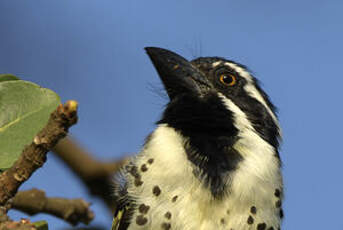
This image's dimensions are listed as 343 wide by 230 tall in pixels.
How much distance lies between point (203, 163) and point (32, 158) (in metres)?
1.38

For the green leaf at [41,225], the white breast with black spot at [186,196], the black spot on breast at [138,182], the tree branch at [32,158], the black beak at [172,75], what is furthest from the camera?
the black beak at [172,75]

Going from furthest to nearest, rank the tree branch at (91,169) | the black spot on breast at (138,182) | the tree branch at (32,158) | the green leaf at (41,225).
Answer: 1. the tree branch at (91,169)
2. the black spot on breast at (138,182)
3. the green leaf at (41,225)
4. the tree branch at (32,158)

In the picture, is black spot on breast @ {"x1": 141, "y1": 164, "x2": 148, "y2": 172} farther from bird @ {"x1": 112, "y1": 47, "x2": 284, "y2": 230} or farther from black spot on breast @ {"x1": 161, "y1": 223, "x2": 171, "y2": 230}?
black spot on breast @ {"x1": 161, "y1": 223, "x2": 171, "y2": 230}

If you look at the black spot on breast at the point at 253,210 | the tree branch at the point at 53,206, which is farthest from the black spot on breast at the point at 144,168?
the black spot on breast at the point at 253,210

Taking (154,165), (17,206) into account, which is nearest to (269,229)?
(154,165)

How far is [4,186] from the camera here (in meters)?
2.52

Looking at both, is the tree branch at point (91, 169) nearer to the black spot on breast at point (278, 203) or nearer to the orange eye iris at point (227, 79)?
the orange eye iris at point (227, 79)

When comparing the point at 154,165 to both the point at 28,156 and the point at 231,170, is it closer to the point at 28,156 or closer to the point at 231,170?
the point at 231,170

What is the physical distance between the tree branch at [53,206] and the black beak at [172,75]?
1071 mm

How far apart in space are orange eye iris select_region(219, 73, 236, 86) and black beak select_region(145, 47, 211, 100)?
196mm

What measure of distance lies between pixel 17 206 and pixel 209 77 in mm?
1732

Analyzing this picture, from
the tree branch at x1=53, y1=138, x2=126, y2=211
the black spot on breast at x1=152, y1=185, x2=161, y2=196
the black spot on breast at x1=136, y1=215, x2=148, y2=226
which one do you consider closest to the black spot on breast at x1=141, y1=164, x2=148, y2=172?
the black spot on breast at x1=152, y1=185, x2=161, y2=196

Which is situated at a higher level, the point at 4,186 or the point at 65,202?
the point at 4,186

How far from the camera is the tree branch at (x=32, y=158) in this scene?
232 cm
